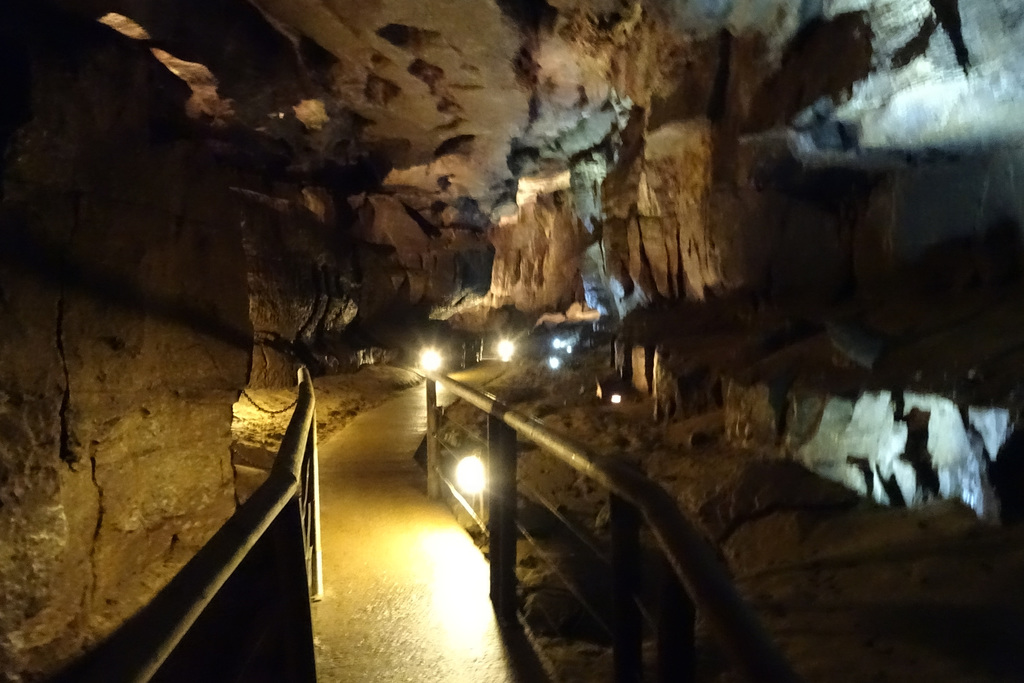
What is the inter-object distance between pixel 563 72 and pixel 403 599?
9.62 metres

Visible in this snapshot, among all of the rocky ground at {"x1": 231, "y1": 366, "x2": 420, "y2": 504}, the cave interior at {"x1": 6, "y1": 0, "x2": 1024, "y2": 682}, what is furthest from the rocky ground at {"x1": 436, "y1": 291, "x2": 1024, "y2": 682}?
the rocky ground at {"x1": 231, "y1": 366, "x2": 420, "y2": 504}

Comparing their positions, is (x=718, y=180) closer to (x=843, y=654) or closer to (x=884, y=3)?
(x=884, y=3)

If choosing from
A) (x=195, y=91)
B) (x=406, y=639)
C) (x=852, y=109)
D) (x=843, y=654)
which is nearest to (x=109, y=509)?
(x=406, y=639)

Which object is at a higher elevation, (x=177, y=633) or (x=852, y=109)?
(x=852, y=109)

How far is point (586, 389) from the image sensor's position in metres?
11.7

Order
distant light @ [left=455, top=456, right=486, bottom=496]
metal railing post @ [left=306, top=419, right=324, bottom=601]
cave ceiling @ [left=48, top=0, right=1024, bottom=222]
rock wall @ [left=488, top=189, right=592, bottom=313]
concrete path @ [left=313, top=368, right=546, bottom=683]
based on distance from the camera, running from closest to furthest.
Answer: concrete path @ [left=313, top=368, right=546, bottom=683] → metal railing post @ [left=306, top=419, right=324, bottom=601] → distant light @ [left=455, top=456, right=486, bottom=496] → cave ceiling @ [left=48, top=0, right=1024, bottom=222] → rock wall @ [left=488, top=189, right=592, bottom=313]

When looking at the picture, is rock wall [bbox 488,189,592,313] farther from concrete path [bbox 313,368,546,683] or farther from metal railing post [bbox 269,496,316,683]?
metal railing post [bbox 269,496,316,683]

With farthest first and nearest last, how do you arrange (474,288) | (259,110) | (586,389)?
(474,288), (259,110), (586,389)

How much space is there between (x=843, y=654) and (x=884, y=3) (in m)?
6.42

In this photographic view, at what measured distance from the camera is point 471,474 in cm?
484

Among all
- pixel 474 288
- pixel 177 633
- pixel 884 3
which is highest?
pixel 884 3

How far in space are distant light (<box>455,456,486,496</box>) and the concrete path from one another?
0.95ft

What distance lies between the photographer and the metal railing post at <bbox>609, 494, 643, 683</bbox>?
1911 mm

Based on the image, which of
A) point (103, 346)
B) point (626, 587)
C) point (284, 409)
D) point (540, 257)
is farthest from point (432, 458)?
point (540, 257)
